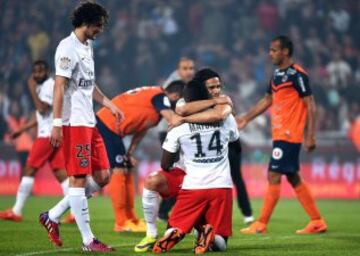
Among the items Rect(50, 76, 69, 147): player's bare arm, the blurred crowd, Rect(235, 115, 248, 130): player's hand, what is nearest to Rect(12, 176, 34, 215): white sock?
Rect(235, 115, 248, 130): player's hand

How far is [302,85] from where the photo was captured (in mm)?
12133

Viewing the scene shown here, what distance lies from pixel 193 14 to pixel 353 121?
19.9 feet

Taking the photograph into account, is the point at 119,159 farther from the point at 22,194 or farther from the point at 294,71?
the point at 294,71

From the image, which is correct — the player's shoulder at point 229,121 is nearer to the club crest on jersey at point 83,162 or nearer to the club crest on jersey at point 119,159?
the club crest on jersey at point 83,162

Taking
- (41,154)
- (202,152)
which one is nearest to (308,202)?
(202,152)

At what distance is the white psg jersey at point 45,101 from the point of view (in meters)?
13.7

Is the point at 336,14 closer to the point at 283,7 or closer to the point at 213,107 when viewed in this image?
the point at 283,7

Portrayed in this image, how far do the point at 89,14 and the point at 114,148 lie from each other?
3.01m

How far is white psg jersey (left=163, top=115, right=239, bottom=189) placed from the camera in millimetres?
9219

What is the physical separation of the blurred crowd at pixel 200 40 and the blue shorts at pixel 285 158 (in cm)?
1051

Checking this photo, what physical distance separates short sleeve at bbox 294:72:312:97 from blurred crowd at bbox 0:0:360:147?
34.7ft

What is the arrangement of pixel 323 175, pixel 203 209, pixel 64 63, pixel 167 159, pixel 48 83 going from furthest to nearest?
pixel 323 175, pixel 48 83, pixel 167 159, pixel 203 209, pixel 64 63

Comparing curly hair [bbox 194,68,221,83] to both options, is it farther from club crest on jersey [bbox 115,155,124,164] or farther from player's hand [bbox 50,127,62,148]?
club crest on jersey [bbox 115,155,124,164]

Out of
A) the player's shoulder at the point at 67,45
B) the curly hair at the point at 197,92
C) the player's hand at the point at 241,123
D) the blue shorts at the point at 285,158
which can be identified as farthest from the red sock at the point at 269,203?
the player's shoulder at the point at 67,45
